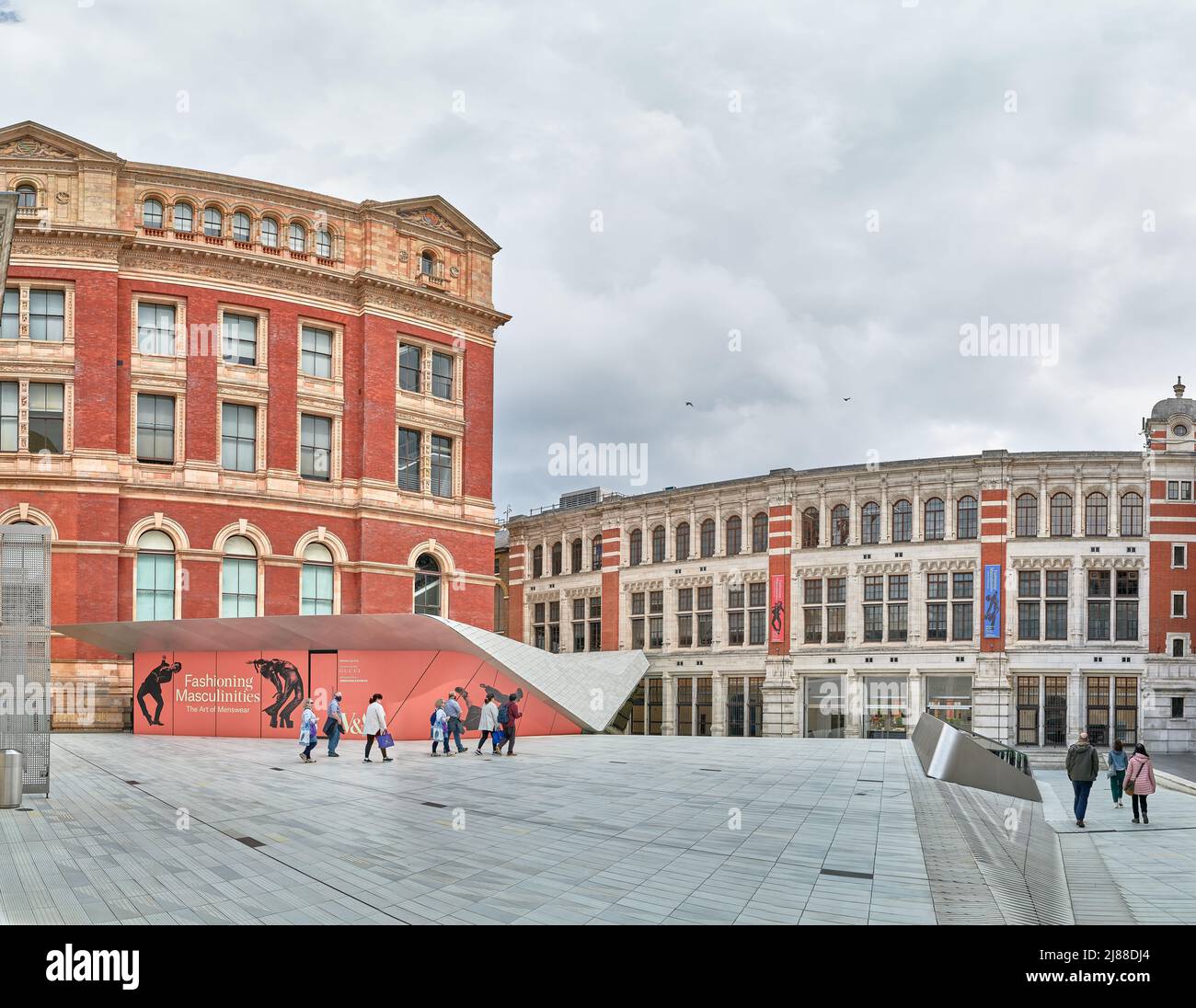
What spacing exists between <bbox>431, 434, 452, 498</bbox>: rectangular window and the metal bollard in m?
27.5

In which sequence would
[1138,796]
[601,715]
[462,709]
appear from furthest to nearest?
1. [601,715]
2. [462,709]
3. [1138,796]

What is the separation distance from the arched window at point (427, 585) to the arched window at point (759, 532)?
20.6 metres

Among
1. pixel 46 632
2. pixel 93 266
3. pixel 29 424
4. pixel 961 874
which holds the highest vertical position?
pixel 93 266

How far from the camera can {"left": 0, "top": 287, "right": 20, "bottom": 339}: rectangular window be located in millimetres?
35094

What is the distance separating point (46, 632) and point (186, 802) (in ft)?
12.2

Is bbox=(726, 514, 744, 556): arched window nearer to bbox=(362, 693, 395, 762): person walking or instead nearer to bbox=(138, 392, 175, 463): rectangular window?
Result: bbox=(138, 392, 175, 463): rectangular window

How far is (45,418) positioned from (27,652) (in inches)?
864

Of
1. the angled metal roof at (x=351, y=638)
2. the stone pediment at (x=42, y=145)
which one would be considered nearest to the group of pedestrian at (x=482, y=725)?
the angled metal roof at (x=351, y=638)

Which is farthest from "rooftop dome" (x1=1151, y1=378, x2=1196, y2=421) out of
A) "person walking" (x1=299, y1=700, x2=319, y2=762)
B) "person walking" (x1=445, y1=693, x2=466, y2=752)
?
"person walking" (x1=299, y1=700, x2=319, y2=762)

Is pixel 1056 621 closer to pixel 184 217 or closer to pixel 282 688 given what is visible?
pixel 282 688

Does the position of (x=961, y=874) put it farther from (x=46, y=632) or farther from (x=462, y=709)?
(x=462, y=709)
